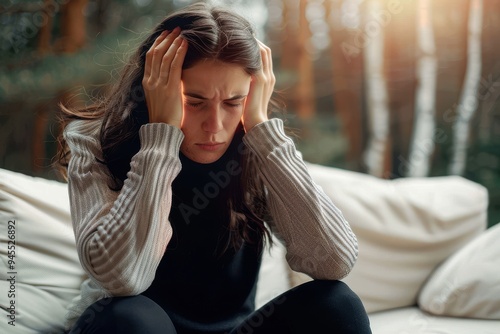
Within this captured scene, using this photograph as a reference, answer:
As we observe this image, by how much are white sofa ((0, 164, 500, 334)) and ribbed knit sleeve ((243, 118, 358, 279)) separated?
0.99 ft

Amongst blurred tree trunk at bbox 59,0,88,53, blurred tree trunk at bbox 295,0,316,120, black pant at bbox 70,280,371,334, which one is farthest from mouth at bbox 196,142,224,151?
blurred tree trunk at bbox 295,0,316,120

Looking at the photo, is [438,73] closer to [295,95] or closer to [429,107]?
[429,107]

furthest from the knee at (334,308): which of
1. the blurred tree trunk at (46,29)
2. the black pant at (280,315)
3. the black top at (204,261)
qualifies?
the blurred tree trunk at (46,29)

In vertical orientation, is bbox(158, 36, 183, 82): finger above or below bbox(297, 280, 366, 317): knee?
above

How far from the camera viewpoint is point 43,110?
81.8 inches

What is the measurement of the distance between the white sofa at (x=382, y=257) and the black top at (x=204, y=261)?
0.22 metres

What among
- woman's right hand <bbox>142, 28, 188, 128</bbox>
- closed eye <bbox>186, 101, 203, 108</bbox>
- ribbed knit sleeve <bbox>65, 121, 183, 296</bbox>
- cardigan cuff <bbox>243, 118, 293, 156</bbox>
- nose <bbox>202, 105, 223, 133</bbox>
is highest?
woman's right hand <bbox>142, 28, 188, 128</bbox>

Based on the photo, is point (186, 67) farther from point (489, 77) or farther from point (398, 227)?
point (489, 77)

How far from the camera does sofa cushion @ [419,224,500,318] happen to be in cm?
122

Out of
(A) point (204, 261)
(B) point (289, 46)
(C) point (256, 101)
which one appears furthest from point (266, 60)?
(B) point (289, 46)

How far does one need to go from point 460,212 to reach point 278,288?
0.50 meters

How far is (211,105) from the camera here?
0.89 m

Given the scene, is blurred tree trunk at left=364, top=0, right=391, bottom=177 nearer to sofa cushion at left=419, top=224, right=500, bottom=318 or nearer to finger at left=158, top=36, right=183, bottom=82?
sofa cushion at left=419, top=224, right=500, bottom=318

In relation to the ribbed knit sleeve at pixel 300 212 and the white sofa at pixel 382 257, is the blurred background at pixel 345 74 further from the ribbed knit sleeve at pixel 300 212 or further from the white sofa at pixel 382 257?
the ribbed knit sleeve at pixel 300 212
